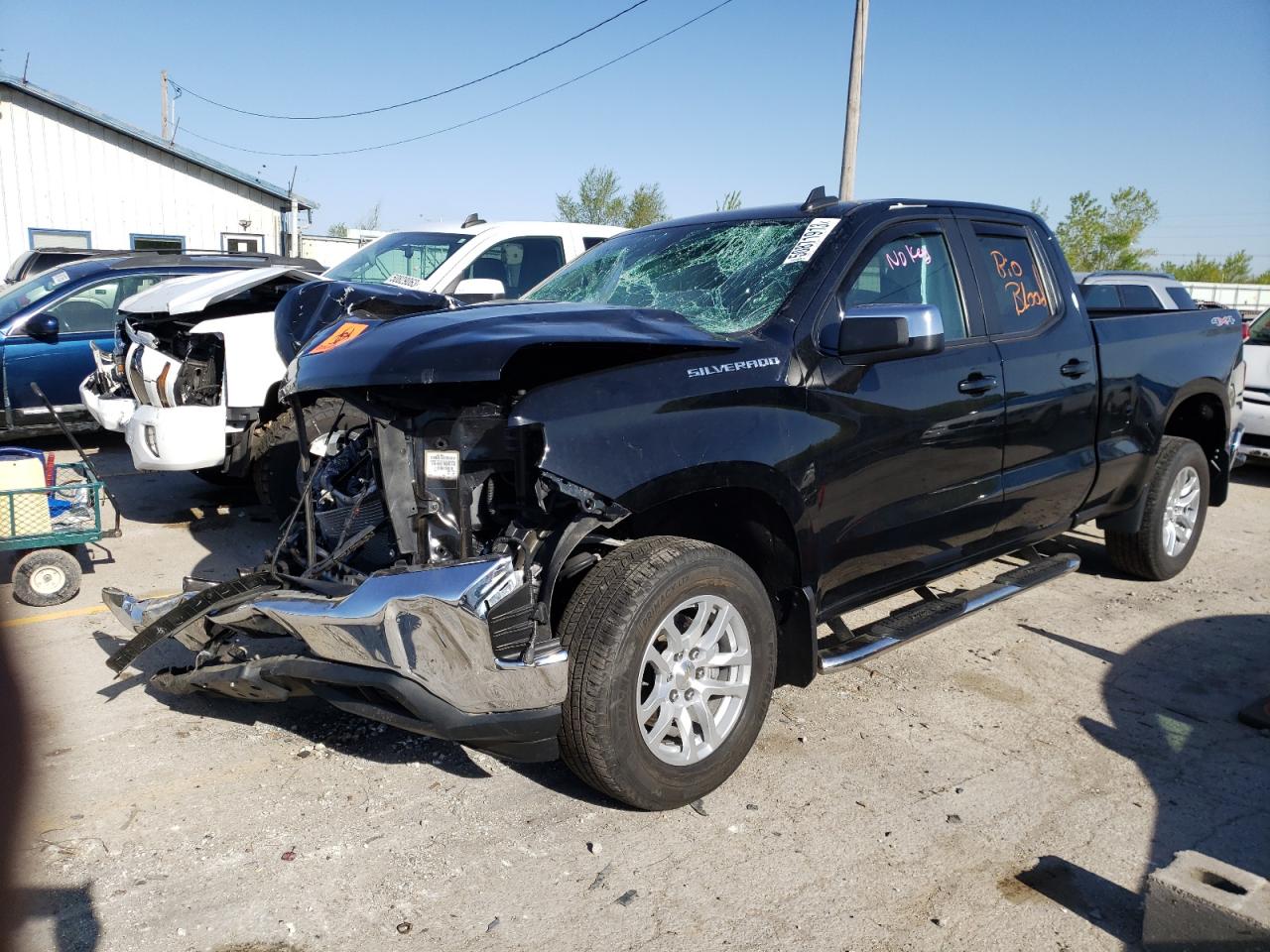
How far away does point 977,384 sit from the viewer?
4.21 m

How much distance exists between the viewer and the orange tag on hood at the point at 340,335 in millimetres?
3453

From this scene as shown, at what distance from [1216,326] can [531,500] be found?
470 cm

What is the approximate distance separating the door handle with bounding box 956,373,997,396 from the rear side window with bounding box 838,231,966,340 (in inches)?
7.8

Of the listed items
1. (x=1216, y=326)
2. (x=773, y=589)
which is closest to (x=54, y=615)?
(x=773, y=589)

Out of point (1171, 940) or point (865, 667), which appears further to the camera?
point (865, 667)

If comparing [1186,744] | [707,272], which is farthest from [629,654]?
[1186,744]

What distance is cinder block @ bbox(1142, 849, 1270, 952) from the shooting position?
236 cm

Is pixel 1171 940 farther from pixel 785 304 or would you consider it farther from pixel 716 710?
pixel 785 304

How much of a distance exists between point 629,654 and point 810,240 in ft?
6.18

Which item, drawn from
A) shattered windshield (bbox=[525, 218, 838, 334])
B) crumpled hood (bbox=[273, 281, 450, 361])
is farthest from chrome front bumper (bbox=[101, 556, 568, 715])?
crumpled hood (bbox=[273, 281, 450, 361])

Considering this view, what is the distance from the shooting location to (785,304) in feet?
12.2

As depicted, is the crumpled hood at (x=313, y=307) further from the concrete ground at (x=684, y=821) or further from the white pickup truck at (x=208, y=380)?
the concrete ground at (x=684, y=821)

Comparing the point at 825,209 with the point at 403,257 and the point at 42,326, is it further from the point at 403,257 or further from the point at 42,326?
the point at 42,326

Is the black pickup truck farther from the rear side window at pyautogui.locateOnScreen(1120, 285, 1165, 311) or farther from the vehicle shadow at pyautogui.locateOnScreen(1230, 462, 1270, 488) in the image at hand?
the vehicle shadow at pyautogui.locateOnScreen(1230, 462, 1270, 488)
